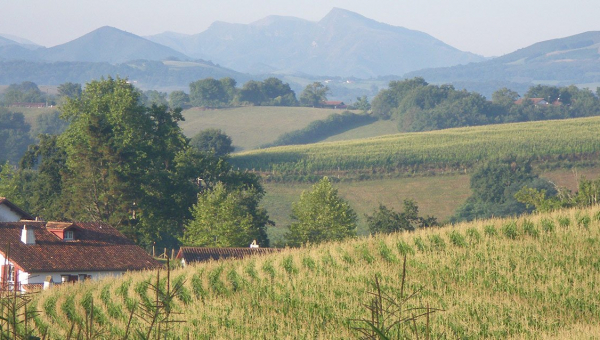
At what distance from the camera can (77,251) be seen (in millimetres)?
44812

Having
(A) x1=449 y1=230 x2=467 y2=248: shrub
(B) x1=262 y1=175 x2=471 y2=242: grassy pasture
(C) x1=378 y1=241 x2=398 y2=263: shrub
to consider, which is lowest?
(B) x1=262 y1=175 x2=471 y2=242: grassy pasture

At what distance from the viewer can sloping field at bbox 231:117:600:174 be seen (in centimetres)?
10269

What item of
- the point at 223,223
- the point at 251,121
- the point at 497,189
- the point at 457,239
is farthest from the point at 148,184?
the point at 251,121

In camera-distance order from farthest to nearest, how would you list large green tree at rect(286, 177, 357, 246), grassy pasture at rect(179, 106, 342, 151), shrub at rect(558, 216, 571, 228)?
grassy pasture at rect(179, 106, 342, 151) → large green tree at rect(286, 177, 357, 246) → shrub at rect(558, 216, 571, 228)

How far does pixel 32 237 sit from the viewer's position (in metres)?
44.2

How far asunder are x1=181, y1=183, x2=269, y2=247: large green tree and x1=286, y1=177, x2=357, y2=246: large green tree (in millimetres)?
2531

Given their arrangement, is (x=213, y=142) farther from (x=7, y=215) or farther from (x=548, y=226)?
(x=548, y=226)

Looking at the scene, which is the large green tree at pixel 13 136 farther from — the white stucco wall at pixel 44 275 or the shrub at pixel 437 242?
the shrub at pixel 437 242

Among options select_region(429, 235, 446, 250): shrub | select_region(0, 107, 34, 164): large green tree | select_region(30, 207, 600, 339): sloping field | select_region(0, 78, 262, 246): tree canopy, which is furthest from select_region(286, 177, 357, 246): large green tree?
select_region(0, 107, 34, 164): large green tree

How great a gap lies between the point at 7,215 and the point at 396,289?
1548 inches

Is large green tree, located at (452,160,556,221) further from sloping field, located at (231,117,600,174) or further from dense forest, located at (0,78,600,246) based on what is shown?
sloping field, located at (231,117,600,174)

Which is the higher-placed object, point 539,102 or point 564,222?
point 564,222

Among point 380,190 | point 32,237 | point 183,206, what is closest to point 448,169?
point 380,190

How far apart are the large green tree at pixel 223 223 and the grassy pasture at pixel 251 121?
97263 mm
